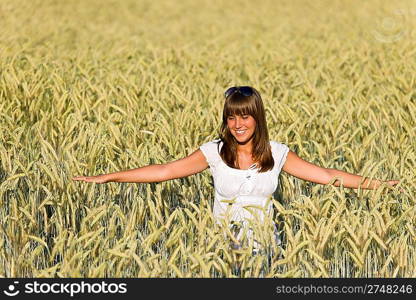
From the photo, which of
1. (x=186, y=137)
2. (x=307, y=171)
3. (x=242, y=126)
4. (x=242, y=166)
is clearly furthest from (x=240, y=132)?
(x=186, y=137)

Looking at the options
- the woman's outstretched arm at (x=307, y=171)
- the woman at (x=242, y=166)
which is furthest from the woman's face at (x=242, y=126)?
the woman's outstretched arm at (x=307, y=171)

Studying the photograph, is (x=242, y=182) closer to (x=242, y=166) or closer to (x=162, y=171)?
(x=242, y=166)

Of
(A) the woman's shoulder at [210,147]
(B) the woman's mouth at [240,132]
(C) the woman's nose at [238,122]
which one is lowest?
(A) the woman's shoulder at [210,147]

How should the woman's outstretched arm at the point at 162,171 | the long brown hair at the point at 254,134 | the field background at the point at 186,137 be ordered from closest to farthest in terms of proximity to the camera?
the field background at the point at 186,137 → the long brown hair at the point at 254,134 → the woman's outstretched arm at the point at 162,171

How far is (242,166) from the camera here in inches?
128

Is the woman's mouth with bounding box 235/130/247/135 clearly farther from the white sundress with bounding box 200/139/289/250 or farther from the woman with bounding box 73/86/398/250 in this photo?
the white sundress with bounding box 200/139/289/250

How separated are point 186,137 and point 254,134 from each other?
116 cm

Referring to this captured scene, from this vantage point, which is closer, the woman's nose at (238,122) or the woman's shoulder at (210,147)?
the woman's nose at (238,122)

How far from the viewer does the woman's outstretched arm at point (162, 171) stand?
325 cm

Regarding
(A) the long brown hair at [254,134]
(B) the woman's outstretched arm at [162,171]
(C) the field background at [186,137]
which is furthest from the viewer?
(B) the woman's outstretched arm at [162,171]

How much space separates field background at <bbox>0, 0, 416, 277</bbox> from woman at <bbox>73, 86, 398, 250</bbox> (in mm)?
120

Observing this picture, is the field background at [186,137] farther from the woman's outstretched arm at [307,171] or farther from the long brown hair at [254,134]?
the long brown hair at [254,134]

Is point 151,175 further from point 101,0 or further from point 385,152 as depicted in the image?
point 101,0

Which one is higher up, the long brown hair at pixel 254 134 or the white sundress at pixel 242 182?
the long brown hair at pixel 254 134
